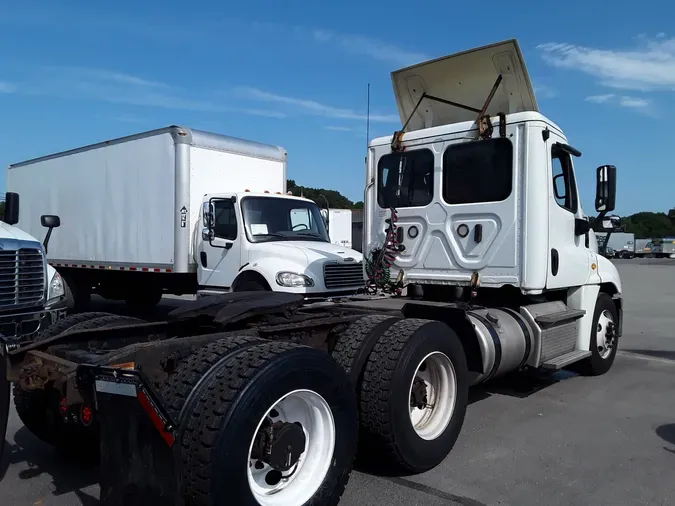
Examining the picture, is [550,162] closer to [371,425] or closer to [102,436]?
[371,425]

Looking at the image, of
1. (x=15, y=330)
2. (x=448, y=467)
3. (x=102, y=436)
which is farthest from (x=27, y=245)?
(x=448, y=467)

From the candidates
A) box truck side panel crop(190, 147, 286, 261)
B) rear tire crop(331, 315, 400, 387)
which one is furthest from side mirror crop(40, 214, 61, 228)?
rear tire crop(331, 315, 400, 387)

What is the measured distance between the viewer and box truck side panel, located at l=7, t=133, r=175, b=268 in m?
11.1

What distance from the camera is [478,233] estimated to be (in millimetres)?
6320

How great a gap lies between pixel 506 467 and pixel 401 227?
9.96ft

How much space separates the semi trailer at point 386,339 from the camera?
117 inches

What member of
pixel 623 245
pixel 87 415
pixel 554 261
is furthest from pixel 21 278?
pixel 623 245

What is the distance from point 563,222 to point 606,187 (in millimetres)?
648

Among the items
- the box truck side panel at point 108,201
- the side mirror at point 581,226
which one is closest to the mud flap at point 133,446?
the side mirror at point 581,226

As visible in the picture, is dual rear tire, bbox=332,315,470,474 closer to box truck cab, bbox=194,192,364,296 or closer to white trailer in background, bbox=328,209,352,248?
box truck cab, bbox=194,192,364,296

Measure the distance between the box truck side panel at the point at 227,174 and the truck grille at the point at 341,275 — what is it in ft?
9.49

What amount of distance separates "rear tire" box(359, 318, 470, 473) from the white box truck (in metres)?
4.43

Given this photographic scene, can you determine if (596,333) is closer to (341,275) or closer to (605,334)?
(605,334)

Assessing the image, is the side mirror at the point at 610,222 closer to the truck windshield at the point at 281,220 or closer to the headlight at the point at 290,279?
the headlight at the point at 290,279
